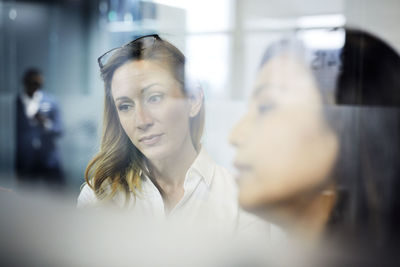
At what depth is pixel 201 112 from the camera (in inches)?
88.4

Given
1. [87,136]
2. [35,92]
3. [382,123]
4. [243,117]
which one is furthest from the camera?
[35,92]

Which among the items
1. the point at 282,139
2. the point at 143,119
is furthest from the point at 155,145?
the point at 282,139

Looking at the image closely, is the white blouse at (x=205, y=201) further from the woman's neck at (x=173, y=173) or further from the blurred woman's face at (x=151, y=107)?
the blurred woman's face at (x=151, y=107)

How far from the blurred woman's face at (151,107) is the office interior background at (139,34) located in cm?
13

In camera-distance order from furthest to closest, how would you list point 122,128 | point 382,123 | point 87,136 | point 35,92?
point 35,92, point 87,136, point 122,128, point 382,123

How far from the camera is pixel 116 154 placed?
248cm

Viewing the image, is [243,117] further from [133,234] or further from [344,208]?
[133,234]

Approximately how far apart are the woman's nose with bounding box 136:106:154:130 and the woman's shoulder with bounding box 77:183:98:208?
1.60ft

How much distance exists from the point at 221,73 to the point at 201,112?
0.69 ft

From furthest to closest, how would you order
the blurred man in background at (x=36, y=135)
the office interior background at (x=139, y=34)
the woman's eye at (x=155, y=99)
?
the blurred man in background at (x=36, y=135) < the woman's eye at (x=155, y=99) < the office interior background at (x=139, y=34)

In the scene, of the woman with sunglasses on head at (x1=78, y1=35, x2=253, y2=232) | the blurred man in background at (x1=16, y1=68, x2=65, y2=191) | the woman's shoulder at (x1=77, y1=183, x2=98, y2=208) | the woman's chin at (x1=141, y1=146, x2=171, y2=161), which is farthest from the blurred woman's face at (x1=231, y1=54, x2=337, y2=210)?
the blurred man in background at (x1=16, y1=68, x2=65, y2=191)

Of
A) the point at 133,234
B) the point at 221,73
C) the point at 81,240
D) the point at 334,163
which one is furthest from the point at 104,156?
the point at 334,163

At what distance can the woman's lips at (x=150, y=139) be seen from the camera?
7.86 ft

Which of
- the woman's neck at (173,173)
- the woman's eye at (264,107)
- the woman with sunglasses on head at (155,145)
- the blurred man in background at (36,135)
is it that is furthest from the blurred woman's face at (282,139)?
the blurred man in background at (36,135)
